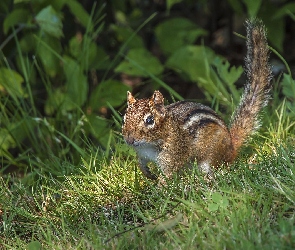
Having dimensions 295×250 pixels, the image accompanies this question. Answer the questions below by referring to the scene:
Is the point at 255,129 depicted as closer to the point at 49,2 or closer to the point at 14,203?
the point at 14,203

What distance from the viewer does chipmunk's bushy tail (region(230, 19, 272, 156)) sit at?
4.29 metres

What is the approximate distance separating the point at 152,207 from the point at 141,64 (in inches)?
89.3

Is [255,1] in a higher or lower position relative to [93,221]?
higher

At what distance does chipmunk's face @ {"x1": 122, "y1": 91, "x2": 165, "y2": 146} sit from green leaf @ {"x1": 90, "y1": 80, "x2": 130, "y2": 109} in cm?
141

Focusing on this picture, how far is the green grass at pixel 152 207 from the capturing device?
3064mm

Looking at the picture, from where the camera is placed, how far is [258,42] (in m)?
4.25

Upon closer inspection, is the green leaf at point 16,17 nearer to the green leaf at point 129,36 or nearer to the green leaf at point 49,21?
the green leaf at point 49,21

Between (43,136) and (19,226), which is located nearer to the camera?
(19,226)

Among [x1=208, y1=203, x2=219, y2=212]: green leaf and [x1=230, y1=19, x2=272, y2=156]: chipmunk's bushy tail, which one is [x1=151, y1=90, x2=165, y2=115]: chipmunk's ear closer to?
[x1=230, y1=19, x2=272, y2=156]: chipmunk's bushy tail

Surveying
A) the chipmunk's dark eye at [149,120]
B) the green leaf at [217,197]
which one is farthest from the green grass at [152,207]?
the chipmunk's dark eye at [149,120]

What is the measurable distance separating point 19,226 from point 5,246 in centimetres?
27

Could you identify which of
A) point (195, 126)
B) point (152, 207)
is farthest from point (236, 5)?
point (152, 207)

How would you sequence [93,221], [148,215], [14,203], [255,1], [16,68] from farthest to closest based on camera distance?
[16,68]
[255,1]
[14,203]
[93,221]
[148,215]

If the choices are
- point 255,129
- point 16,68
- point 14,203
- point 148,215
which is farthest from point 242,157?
point 16,68
